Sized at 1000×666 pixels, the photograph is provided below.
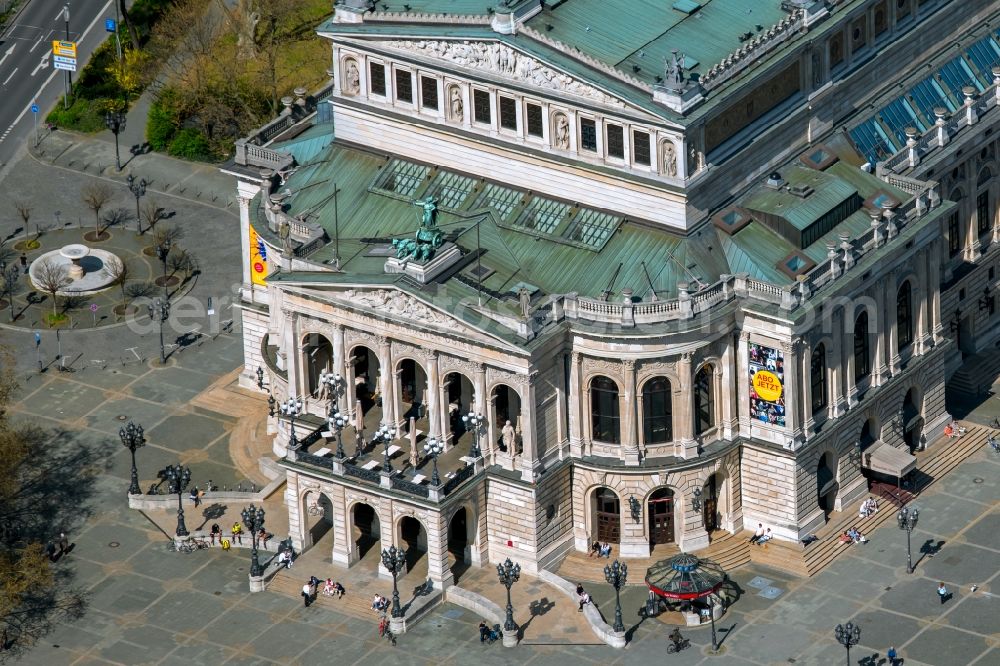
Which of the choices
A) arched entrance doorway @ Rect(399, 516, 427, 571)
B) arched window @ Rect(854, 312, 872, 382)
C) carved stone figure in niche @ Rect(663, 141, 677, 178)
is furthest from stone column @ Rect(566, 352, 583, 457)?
arched window @ Rect(854, 312, 872, 382)

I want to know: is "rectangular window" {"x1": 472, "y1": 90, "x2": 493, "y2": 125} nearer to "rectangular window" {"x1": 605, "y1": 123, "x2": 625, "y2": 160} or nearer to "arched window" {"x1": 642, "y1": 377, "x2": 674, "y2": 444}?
"rectangular window" {"x1": 605, "y1": 123, "x2": 625, "y2": 160}

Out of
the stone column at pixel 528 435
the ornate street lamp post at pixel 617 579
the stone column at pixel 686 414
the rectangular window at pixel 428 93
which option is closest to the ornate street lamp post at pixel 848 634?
the ornate street lamp post at pixel 617 579

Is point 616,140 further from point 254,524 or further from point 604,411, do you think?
point 254,524

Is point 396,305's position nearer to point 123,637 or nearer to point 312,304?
point 312,304

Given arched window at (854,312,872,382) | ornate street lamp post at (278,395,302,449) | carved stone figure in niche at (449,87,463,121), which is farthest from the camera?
carved stone figure in niche at (449,87,463,121)

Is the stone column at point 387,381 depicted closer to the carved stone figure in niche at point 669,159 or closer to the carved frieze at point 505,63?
the carved frieze at point 505,63

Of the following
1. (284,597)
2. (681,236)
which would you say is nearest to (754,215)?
(681,236)
